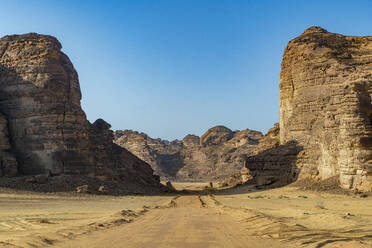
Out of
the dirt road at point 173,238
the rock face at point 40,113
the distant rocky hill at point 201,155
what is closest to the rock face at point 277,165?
the rock face at point 40,113

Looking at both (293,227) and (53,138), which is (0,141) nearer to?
(53,138)

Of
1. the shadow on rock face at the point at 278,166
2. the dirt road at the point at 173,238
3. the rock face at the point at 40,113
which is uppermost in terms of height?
the rock face at the point at 40,113

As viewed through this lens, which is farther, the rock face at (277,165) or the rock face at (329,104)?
the rock face at (277,165)

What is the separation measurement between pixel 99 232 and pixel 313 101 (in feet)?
88.3

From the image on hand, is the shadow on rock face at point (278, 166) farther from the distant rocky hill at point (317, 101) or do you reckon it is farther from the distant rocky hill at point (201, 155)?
the distant rocky hill at point (201, 155)

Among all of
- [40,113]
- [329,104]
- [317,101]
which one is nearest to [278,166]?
[317,101]

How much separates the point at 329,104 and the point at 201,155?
59108mm

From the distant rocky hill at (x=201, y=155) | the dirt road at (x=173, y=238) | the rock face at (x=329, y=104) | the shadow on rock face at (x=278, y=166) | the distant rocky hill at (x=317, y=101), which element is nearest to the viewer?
the dirt road at (x=173, y=238)

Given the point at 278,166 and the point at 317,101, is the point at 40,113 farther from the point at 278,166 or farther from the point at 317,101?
the point at 317,101

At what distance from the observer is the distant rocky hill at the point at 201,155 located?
3049 inches

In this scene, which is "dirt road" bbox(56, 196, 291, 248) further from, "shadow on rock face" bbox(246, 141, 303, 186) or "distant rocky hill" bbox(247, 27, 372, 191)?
"shadow on rock face" bbox(246, 141, 303, 186)

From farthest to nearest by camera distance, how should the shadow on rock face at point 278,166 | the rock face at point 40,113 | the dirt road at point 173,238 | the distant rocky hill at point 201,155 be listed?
the distant rocky hill at point 201,155 < the shadow on rock face at point 278,166 < the rock face at point 40,113 < the dirt road at point 173,238

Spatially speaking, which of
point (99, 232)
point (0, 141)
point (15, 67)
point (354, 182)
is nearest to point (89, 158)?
point (0, 141)

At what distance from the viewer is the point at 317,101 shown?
101ft
